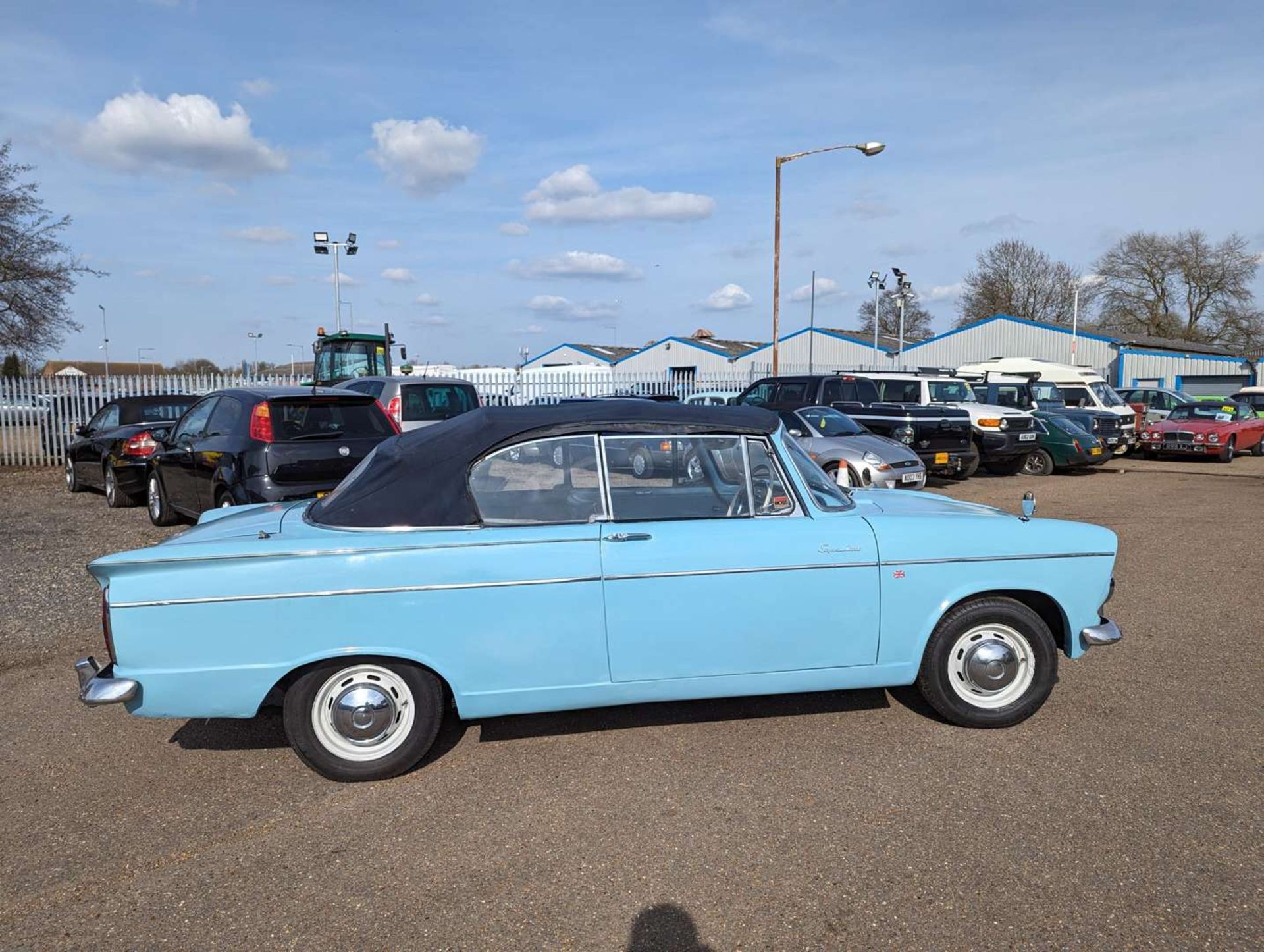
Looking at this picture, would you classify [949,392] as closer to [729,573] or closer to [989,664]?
[989,664]

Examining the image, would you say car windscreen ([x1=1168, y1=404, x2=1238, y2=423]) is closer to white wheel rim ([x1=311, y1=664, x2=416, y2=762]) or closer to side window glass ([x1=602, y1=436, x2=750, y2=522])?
side window glass ([x1=602, y1=436, x2=750, y2=522])

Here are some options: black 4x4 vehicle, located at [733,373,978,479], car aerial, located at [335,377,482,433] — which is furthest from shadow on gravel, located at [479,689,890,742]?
black 4x4 vehicle, located at [733,373,978,479]

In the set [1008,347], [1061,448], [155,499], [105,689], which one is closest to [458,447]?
[105,689]

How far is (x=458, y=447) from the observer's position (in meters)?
3.94

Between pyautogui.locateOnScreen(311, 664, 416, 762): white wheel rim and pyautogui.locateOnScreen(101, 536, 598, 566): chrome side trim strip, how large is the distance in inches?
19.5

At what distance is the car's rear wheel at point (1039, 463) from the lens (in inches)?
667

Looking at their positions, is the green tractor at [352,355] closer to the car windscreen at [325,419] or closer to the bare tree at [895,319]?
the car windscreen at [325,419]

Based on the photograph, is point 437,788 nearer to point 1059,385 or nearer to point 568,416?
point 568,416

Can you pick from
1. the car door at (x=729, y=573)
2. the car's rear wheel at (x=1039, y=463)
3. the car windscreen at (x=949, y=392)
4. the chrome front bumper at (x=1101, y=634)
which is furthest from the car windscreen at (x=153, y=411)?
the car's rear wheel at (x=1039, y=463)

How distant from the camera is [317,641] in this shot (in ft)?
11.7

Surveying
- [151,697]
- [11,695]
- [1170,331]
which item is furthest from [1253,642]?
[1170,331]

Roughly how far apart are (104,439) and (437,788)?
10.7 m

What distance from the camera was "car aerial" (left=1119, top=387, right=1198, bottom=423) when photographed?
2430 cm

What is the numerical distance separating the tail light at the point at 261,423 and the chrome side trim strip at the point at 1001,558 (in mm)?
5757
